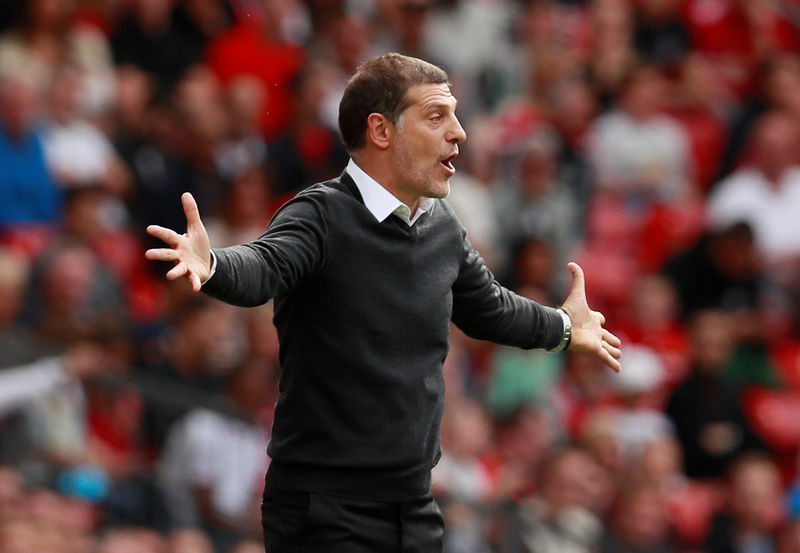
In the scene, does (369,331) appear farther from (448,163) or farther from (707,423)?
(707,423)

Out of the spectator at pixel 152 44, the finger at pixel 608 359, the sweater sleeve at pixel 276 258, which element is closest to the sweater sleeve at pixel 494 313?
the finger at pixel 608 359

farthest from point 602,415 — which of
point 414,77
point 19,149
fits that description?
point 414,77

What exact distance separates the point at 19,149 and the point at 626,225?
392 centimetres

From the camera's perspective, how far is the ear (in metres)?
3.98

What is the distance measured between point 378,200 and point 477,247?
556 cm

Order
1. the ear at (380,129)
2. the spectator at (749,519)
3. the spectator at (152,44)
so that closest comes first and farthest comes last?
the ear at (380,129) < the spectator at (749,519) < the spectator at (152,44)

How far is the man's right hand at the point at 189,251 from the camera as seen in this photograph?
337 cm

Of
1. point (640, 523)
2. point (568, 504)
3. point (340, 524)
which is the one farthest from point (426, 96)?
point (640, 523)

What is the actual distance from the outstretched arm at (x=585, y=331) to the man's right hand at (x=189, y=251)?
48.7 inches

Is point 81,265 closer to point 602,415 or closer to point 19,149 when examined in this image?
point 19,149

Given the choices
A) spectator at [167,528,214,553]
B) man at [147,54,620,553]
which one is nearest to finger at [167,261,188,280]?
man at [147,54,620,553]

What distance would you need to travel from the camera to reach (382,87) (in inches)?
156

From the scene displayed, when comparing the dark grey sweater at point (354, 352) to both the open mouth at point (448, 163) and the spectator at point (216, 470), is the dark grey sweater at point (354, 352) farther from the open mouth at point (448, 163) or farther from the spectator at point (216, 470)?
the spectator at point (216, 470)

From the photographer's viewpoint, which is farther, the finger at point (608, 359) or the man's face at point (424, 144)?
the finger at point (608, 359)
